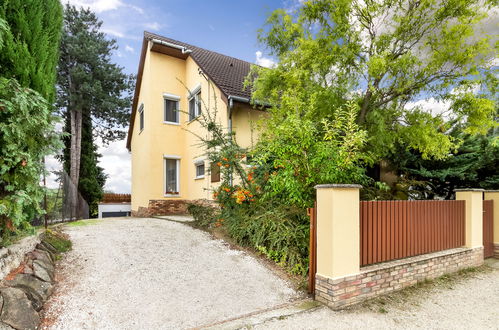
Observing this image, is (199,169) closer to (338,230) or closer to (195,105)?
(195,105)

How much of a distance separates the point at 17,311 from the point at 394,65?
25.3ft

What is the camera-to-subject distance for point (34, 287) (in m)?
3.61

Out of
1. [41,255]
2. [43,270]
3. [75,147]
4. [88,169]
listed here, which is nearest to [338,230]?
[43,270]

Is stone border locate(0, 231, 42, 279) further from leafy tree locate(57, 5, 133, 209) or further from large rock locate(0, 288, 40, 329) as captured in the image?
leafy tree locate(57, 5, 133, 209)

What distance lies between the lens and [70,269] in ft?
14.9

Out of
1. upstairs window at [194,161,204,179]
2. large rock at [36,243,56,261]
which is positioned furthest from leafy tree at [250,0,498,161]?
large rock at [36,243,56,261]

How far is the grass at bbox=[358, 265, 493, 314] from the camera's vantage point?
13.2 ft

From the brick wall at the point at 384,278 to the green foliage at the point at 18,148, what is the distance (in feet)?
13.7

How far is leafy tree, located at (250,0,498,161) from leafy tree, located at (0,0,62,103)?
4.68 m

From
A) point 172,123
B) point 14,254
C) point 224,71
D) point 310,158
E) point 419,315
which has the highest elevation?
point 224,71

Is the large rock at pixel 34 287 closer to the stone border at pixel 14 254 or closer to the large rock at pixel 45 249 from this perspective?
the stone border at pixel 14 254

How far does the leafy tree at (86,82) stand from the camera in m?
16.0

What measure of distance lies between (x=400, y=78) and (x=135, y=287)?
704cm

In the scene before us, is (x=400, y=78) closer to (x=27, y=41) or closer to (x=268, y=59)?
(x=268, y=59)
